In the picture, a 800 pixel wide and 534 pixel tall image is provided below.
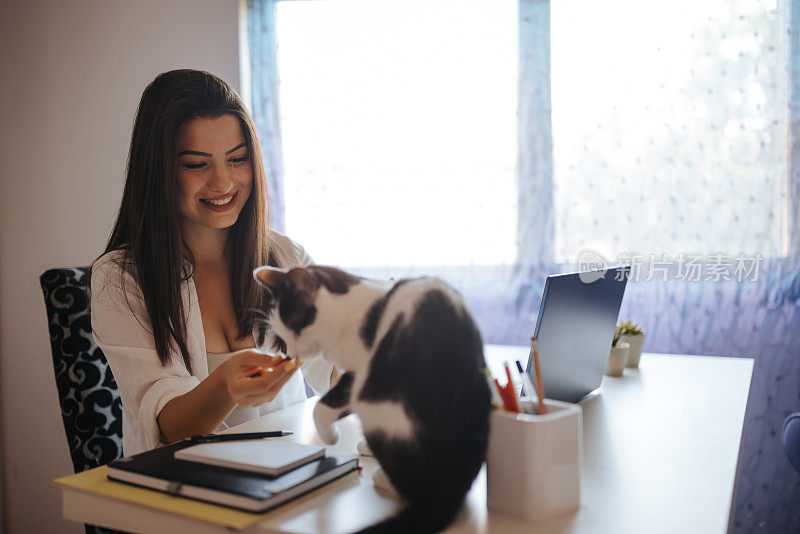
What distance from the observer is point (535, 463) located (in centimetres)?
65

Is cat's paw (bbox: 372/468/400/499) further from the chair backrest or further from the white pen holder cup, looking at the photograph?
the chair backrest

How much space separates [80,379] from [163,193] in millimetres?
386

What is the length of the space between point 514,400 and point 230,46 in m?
2.24

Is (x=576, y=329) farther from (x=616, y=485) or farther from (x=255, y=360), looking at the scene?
(x=255, y=360)

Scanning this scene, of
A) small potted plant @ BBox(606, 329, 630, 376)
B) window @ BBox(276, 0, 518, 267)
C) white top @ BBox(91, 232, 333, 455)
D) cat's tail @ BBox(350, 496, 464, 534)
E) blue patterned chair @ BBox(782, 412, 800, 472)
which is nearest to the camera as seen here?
cat's tail @ BBox(350, 496, 464, 534)

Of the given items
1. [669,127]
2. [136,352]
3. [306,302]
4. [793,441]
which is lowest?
[793,441]

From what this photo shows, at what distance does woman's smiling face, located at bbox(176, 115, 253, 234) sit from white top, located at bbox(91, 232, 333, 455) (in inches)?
5.4

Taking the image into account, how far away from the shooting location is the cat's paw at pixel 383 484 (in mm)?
695

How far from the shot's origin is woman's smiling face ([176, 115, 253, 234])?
1.16 meters

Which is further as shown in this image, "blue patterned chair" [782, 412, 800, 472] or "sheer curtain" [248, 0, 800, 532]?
"sheer curtain" [248, 0, 800, 532]

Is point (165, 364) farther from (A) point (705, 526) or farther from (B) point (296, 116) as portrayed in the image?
(B) point (296, 116)

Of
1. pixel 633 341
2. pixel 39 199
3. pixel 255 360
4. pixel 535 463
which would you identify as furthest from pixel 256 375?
pixel 39 199

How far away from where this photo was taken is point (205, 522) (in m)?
0.65

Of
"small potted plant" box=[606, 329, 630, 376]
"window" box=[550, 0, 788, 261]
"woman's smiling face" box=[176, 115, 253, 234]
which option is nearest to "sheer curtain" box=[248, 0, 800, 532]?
"window" box=[550, 0, 788, 261]
